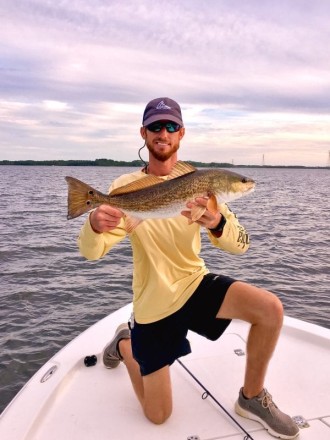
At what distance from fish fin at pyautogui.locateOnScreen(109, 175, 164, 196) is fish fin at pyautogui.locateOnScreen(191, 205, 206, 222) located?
1.67 feet

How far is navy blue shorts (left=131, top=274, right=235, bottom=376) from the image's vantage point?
4496 millimetres

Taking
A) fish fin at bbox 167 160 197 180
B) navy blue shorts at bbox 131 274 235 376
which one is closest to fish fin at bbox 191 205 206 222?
fish fin at bbox 167 160 197 180

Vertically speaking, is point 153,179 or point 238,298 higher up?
point 153,179

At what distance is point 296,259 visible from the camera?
52.9 feet

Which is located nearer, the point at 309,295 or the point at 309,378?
the point at 309,378

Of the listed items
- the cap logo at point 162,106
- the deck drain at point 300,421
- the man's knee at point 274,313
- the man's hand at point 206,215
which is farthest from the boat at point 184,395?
the cap logo at point 162,106

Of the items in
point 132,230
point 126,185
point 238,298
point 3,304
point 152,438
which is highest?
point 126,185

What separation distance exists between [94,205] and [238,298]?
173 cm

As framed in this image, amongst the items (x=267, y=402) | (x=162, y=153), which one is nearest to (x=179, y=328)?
(x=267, y=402)

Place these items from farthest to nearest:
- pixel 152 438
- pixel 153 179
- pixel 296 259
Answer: pixel 296 259 < pixel 153 179 < pixel 152 438

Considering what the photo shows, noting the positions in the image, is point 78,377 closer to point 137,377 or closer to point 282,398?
point 137,377

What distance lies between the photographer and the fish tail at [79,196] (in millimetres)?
3961

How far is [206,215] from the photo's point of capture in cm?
408

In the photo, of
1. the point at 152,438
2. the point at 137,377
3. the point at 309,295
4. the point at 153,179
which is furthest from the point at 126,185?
the point at 309,295
